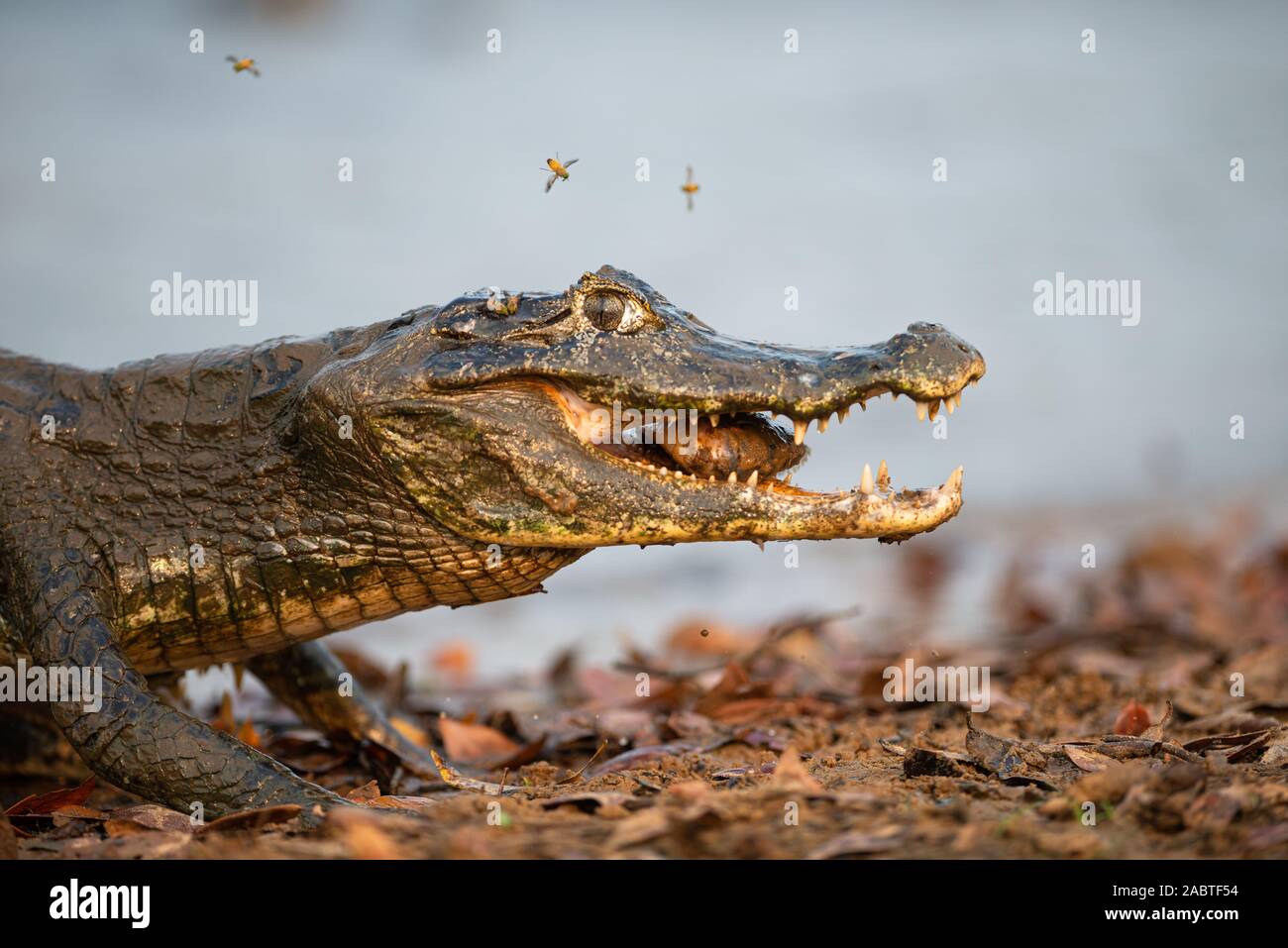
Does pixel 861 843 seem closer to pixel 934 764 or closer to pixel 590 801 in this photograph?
pixel 590 801

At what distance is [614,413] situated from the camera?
3.71 m

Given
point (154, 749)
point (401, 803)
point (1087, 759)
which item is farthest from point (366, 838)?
point (1087, 759)

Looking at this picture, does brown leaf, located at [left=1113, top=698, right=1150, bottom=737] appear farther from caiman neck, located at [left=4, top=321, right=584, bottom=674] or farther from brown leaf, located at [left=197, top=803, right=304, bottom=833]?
brown leaf, located at [left=197, top=803, right=304, bottom=833]

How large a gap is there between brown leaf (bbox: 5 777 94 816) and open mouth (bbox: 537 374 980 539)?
1.76 meters

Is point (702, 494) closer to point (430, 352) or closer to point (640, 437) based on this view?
point (640, 437)

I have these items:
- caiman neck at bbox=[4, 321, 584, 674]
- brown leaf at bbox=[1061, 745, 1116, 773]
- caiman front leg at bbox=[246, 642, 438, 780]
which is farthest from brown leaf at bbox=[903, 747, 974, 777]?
caiman front leg at bbox=[246, 642, 438, 780]

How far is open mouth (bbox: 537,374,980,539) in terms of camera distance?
3559 millimetres

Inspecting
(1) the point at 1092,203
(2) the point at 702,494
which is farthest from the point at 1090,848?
(1) the point at 1092,203

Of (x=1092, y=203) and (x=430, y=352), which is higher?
(x=1092, y=203)

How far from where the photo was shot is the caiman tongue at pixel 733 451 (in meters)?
3.73

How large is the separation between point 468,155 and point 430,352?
16151mm

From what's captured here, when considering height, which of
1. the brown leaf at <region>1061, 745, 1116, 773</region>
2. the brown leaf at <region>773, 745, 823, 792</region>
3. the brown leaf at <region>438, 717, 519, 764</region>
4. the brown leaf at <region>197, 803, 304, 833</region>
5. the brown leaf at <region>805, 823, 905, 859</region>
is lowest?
the brown leaf at <region>438, 717, 519, 764</region>

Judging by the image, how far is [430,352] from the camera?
12.2 ft

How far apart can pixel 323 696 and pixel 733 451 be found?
2098 mm
